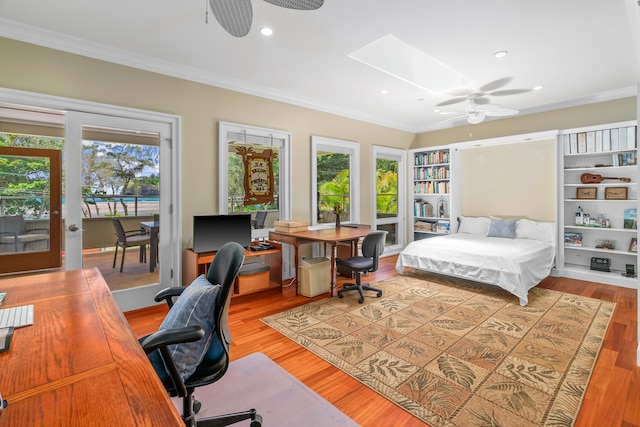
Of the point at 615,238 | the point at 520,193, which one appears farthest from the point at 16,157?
the point at 615,238

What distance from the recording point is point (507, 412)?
72.1 inches

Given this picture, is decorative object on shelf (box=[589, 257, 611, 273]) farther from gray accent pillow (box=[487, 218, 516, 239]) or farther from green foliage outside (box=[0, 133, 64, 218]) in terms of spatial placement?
green foliage outside (box=[0, 133, 64, 218])

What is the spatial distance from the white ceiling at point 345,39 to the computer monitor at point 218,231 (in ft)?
5.58

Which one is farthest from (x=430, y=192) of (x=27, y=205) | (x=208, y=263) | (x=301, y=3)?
(x=27, y=205)

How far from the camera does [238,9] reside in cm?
197

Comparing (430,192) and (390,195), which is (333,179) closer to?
(390,195)

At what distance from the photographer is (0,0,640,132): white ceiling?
2512 millimetres

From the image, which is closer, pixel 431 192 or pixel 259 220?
pixel 259 220

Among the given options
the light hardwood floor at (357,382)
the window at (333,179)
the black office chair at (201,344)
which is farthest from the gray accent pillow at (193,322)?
the window at (333,179)

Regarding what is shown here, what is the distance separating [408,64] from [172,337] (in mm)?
3967

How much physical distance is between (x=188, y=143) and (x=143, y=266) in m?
1.52

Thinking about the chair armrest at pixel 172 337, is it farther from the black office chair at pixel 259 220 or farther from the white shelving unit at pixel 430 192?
the white shelving unit at pixel 430 192

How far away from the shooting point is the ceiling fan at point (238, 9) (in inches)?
70.3

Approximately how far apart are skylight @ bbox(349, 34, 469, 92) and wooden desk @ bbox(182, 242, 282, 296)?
2.51 m
